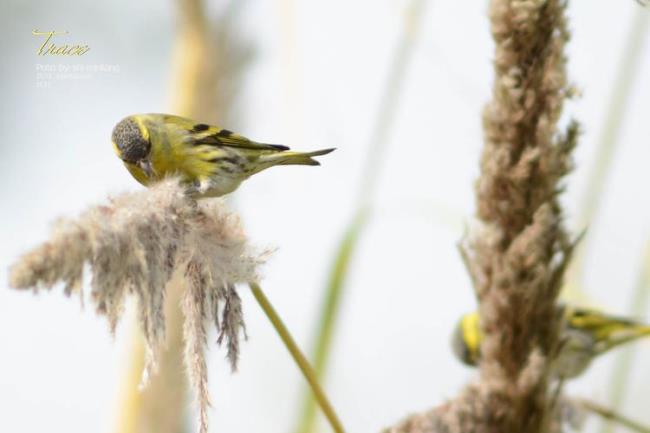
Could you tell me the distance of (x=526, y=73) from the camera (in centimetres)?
144

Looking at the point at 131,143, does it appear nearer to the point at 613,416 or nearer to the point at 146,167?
the point at 146,167

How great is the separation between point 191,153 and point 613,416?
3.33 ft

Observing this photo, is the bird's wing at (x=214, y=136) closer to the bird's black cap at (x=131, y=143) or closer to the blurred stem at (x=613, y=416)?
the bird's black cap at (x=131, y=143)

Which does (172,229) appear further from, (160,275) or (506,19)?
(506,19)

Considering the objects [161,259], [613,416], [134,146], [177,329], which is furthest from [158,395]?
[613,416]

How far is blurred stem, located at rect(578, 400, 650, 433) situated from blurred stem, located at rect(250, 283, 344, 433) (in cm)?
66

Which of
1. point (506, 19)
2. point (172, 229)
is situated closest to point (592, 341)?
point (506, 19)

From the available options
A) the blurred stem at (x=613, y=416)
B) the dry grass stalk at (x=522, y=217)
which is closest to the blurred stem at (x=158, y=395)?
the dry grass stalk at (x=522, y=217)

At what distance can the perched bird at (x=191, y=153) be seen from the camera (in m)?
1.66

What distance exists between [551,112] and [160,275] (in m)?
0.77

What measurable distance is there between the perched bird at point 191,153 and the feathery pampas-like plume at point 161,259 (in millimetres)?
550

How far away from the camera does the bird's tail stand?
159cm

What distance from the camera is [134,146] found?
1699 millimetres

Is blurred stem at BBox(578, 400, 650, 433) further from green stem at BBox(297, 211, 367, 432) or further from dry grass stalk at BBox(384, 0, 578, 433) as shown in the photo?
green stem at BBox(297, 211, 367, 432)
